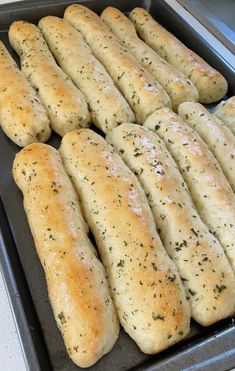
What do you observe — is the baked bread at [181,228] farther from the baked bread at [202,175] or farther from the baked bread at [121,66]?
the baked bread at [121,66]

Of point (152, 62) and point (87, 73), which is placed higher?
point (152, 62)

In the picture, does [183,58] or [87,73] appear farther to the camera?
[183,58]

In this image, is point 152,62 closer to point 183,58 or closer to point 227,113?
point 183,58

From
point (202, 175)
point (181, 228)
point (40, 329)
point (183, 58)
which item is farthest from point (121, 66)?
point (40, 329)

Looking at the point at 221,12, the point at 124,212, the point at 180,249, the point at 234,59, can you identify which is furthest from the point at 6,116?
the point at 221,12

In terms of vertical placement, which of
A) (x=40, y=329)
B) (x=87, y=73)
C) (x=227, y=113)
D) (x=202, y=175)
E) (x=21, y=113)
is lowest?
(x=40, y=329)

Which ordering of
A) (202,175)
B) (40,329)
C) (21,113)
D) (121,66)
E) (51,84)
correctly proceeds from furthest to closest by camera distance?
(121,66) → (51,84) → (21,113) → (202,175) → (40,329)

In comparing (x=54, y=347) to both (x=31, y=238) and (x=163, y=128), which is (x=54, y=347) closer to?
(x=31, y=238)
